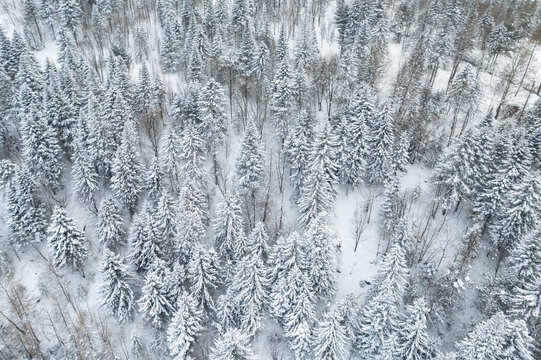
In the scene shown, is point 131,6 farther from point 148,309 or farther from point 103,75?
point 148,309

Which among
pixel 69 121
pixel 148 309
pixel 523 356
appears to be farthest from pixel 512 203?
pixel 69 121

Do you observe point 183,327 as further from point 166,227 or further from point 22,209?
point 22,209

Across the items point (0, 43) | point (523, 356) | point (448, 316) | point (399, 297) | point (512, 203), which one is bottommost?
point (448, 316)

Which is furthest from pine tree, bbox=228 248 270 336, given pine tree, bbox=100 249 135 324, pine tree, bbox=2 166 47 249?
pine tree, bbox=2 166 47 249

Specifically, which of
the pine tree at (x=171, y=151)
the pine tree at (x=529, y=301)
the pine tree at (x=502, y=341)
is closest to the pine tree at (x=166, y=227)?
the pine tree at (x=171, y=151)

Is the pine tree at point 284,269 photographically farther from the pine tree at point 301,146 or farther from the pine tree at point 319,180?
the pine tree at point 301,146

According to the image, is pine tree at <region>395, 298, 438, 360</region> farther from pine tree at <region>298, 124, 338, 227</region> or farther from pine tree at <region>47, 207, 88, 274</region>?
pine tree at <region>47, 207, 88, 274</region>
